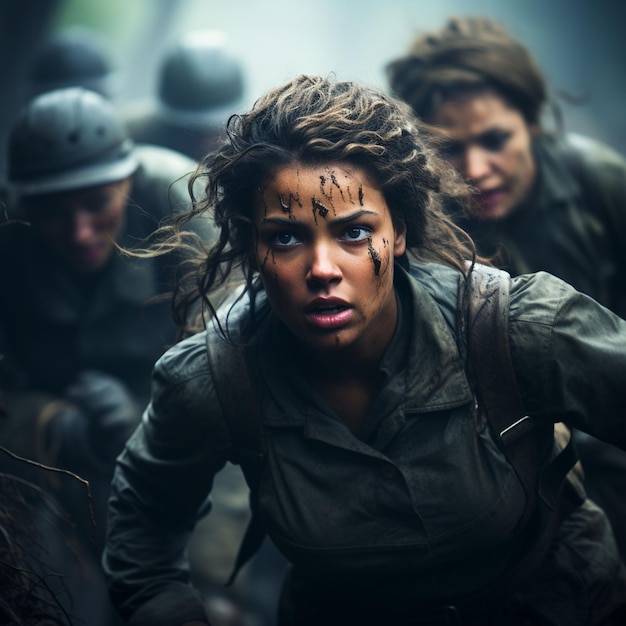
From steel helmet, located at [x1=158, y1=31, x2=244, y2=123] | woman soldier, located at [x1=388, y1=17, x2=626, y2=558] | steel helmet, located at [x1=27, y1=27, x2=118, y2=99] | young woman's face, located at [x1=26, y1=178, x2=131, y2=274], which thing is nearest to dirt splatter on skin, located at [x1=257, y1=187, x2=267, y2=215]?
woman soldier, located at [x1=388, y1=17, x2=626, y2=558]

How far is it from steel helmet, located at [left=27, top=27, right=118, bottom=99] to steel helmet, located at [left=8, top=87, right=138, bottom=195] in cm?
239

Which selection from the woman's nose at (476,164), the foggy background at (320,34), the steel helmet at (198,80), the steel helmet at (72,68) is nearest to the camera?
the woman's nose at (476,164)

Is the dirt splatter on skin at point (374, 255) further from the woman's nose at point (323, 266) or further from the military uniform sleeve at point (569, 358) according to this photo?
the military uniform sleeve at point (569, 358)

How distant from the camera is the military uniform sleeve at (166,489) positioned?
7.32 feet

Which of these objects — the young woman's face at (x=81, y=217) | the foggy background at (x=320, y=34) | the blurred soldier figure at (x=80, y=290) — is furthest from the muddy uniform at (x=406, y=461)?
the foggy background at (x=320, y=34)

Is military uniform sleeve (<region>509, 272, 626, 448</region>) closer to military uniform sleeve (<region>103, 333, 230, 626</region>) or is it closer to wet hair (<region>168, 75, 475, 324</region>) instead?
wet hair (<region>168, 75, 475, 324</region>)

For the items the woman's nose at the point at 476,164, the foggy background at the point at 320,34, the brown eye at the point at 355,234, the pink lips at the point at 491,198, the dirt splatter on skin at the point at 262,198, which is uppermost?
the dirt splatter on skin at the point at 262,198

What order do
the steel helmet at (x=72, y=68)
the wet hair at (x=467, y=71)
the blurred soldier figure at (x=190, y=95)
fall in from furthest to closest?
the steel helmet at (x=72, y=68), the blurred soldier figure at (x=190, y=95), the wet hair at (x=467, y=71)

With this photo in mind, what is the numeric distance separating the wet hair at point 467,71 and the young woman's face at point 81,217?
4.43ft

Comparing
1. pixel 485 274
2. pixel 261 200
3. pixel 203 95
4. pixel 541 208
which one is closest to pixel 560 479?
pixel 485 274

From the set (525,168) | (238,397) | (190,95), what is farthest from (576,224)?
(190,95)

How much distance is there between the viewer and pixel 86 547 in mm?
4516

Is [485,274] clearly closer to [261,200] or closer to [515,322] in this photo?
[515,322]

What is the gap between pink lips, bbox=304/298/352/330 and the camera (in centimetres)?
208
